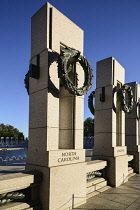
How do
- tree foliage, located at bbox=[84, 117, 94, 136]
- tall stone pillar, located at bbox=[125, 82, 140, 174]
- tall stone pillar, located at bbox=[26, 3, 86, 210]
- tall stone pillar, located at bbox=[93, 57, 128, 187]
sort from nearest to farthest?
tall stone pillar, located at bbox=[26, 3, 86, 210] → tall stone pillar, located at bbox=[93, 57, 128, 187] → tall stone pillar, located at bbox=[125, 82, 140, 174] → tree foliage, located at bbox=[84, 117, 94, 136]

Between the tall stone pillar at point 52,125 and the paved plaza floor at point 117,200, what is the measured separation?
1.66 feet

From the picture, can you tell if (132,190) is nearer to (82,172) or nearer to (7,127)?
(82,172)

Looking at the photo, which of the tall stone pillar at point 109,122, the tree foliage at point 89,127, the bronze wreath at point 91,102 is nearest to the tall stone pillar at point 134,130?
the tall stone pillar at point 109,122

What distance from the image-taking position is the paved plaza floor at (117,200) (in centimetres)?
695

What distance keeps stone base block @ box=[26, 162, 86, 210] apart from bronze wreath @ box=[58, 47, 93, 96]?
2.78 m

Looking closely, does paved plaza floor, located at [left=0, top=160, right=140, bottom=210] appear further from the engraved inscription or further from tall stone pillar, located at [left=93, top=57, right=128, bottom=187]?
the engraved inscription

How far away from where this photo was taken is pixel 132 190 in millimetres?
9117

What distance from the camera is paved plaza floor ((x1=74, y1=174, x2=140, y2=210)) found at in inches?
274

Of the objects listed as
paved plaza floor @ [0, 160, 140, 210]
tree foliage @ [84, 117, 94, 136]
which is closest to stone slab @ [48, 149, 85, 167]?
paved plaza floor @ [0, 160, 140, 210]

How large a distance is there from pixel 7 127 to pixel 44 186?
273 feet

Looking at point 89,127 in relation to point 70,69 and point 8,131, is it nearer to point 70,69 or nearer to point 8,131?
point 8,131

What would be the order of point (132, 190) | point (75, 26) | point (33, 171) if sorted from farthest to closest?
point (132, 190) → point (75, 26) → point (33, 171)

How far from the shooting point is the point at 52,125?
660cm

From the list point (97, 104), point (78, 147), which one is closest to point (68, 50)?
point (78, 147)
